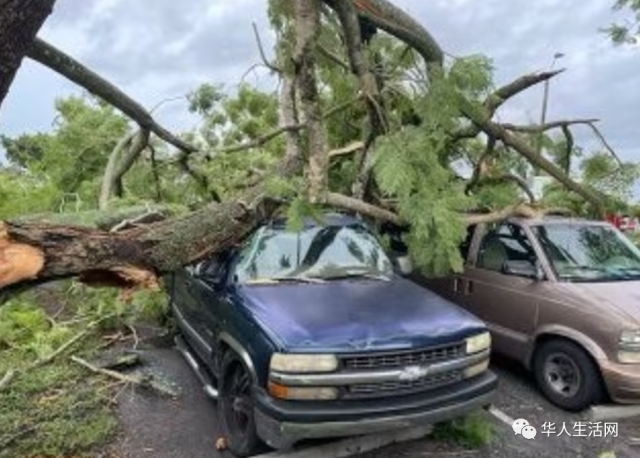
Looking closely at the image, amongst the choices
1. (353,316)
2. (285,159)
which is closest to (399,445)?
(353,316)

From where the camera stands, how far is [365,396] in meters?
4.43

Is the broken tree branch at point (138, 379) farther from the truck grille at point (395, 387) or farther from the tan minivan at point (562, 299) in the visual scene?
the tan minivan at point (562, 299)

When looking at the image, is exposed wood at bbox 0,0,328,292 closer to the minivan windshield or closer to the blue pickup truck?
the blue pickup truck

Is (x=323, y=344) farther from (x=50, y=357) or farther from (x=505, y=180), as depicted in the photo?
(x=505, y=180)

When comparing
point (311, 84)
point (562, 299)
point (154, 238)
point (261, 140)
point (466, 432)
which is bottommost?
point (466, 432)

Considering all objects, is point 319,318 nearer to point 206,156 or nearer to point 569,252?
point 569,252

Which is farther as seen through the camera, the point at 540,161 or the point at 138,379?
the point at 540,161

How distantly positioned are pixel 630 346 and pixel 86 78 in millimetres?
4893

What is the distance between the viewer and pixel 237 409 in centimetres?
494

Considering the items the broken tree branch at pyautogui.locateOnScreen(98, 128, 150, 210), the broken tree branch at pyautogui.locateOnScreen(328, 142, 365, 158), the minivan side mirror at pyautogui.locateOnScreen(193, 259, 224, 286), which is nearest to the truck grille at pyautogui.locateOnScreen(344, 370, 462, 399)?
the minivan side mirror at pyautogui.locateOnScreen(193, 259, 224, 286)

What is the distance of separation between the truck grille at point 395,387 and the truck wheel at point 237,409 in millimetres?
776

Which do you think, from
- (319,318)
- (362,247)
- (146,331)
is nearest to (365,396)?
(319,318)

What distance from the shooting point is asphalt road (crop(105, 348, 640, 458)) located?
511cm

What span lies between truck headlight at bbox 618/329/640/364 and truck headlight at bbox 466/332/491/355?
1359 mm
